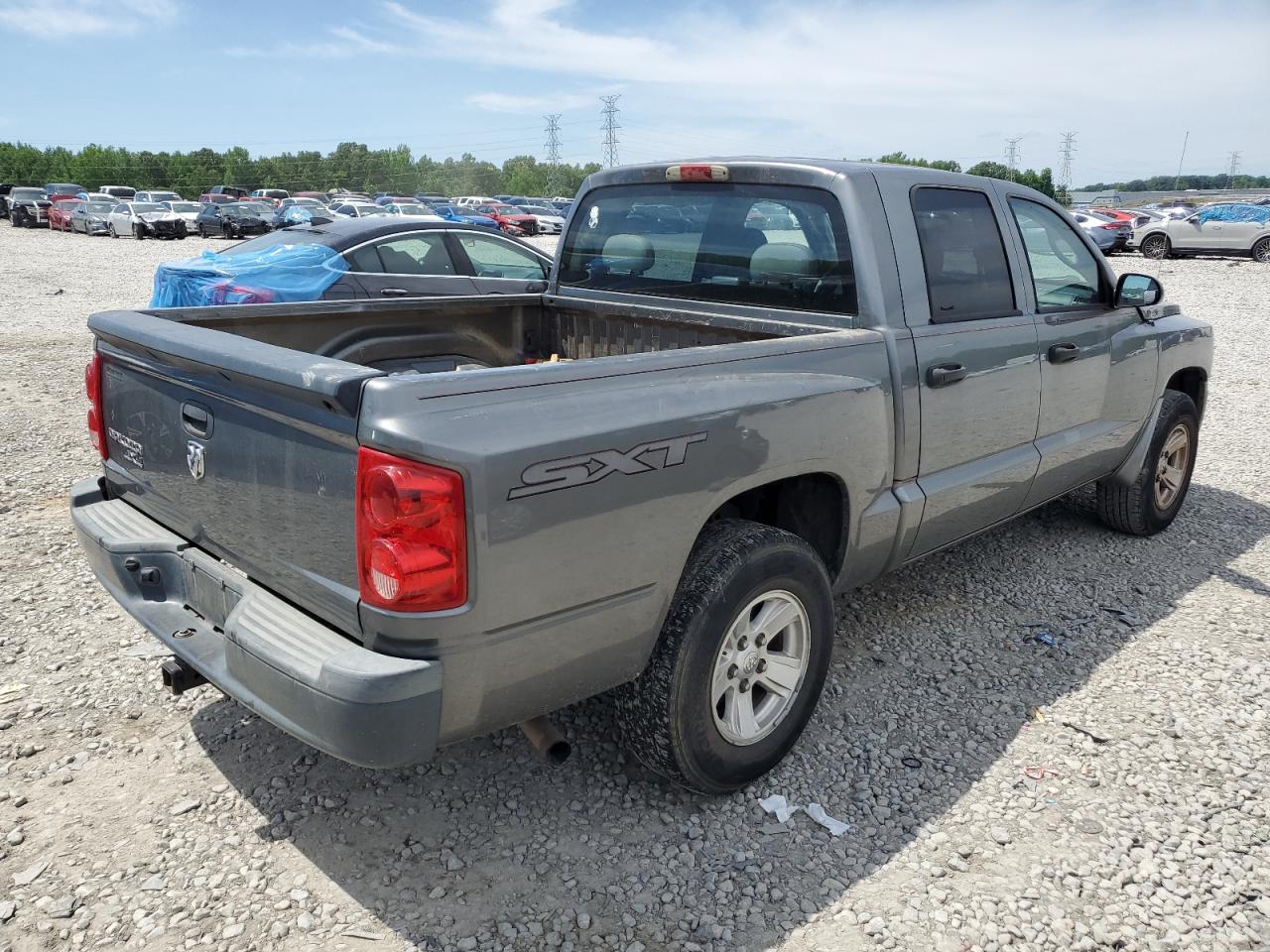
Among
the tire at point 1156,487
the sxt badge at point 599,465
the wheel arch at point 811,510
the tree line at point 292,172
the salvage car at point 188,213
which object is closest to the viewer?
the sxt badge at point 599,465

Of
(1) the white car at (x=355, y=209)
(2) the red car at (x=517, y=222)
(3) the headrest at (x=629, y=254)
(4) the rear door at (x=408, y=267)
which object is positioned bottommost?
(4) the rear door at (x=408, y=267)

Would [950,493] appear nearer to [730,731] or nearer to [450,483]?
[730,731]

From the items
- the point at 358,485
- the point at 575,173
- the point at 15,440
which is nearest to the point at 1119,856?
the point at 358,485

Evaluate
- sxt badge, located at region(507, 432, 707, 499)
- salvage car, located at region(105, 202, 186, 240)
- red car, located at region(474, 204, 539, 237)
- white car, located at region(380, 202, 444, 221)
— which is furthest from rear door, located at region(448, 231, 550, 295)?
salvage car, located at region(105, 202, 186, 240)

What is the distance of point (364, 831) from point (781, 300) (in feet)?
7.84

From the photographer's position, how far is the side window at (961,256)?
367 cm

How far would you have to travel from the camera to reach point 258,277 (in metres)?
8.31

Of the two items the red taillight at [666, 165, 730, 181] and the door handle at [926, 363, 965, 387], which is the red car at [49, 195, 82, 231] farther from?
the door handle at [926, 363, 965, 387]

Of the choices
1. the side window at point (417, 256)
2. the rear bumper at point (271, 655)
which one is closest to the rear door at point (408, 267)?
the side window at point (417, 256)

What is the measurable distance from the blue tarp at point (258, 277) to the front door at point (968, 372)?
5.97m

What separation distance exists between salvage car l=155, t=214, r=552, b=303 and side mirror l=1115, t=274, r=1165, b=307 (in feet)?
16.3

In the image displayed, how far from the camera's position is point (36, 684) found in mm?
3643

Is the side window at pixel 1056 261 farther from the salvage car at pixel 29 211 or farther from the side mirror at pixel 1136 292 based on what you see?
the salvage car at pixel 29 211

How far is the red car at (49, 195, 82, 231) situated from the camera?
40.4 meters
